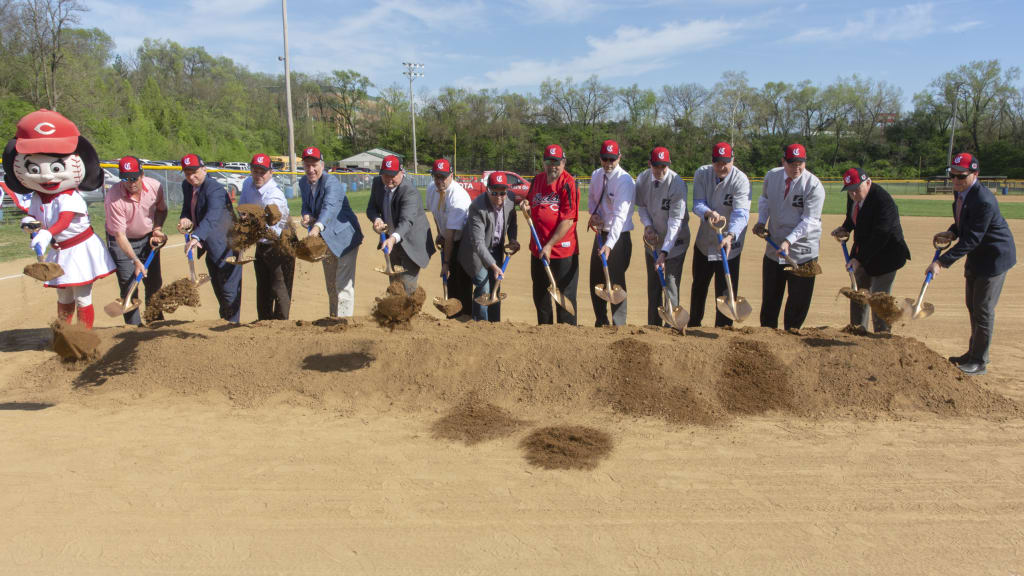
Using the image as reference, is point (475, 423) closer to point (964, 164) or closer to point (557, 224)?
point (557, 224)

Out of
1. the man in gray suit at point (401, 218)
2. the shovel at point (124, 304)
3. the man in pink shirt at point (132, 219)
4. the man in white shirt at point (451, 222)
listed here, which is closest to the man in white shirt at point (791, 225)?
the man in white shirt at point (451, 222)

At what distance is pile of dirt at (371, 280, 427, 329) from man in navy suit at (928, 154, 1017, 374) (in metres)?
4.24

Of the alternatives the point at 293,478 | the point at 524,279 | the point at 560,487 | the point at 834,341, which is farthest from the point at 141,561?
the point at 524,279

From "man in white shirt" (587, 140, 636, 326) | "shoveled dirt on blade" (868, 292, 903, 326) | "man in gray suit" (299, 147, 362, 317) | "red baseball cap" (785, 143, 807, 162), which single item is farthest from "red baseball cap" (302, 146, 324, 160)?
"shoveled dirt on blade" (868, 292, 903, 326)

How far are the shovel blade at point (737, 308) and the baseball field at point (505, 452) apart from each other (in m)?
0.16

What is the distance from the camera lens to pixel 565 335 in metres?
5.14

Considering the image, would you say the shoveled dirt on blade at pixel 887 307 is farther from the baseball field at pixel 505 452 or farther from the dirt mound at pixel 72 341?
the dirt mound at pixel 72 341

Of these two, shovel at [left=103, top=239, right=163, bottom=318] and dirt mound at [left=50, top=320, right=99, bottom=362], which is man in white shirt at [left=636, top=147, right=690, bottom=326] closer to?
shovel at [left=103, top=239, right=163, bottom=318]

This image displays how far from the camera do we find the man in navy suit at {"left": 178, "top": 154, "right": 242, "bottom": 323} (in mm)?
5723

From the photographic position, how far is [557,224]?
5.74 meters

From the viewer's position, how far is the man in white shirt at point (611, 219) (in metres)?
5.60

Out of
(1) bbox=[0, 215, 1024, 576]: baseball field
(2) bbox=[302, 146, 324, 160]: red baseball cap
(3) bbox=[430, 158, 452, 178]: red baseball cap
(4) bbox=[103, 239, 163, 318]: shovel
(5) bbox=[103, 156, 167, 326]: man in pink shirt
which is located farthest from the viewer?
(5) bbox=[103, 156, 167, 326]: man in pink shirt

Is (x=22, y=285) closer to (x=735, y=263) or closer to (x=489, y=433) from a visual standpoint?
(x=489, y=433)

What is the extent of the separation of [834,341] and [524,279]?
5802mm
